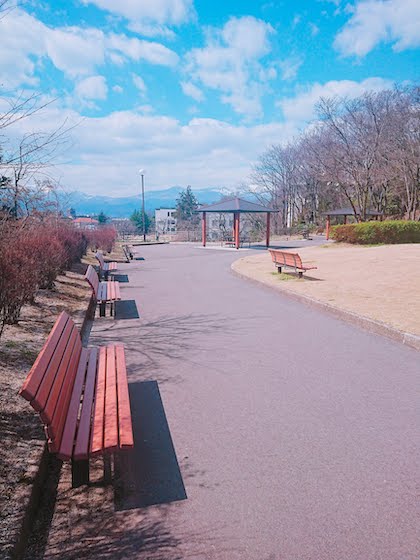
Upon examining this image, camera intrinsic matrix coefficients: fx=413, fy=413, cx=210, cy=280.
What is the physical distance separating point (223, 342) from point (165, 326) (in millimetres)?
1282

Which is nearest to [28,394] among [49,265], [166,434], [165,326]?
[166,434]

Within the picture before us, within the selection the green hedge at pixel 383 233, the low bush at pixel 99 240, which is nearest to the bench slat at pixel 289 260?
the low bush at pixel 99 240

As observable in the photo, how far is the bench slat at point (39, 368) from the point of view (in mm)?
2270

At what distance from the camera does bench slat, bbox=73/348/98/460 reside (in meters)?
2.49

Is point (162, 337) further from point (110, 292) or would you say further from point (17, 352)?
point (110, 292)

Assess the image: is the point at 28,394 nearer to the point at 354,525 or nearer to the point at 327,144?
the point at 354,525

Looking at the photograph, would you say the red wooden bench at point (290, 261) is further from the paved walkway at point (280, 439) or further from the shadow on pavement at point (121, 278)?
the paved walkway at point (280, 439)

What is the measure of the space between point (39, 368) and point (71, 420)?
0.49 meters

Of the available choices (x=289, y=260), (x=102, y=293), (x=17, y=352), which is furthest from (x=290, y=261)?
(x=17, y=352)

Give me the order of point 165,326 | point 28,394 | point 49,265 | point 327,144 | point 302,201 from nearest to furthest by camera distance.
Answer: point 28,394 → point 165,326 → point 49,265 → point 327,144 → point 302,201

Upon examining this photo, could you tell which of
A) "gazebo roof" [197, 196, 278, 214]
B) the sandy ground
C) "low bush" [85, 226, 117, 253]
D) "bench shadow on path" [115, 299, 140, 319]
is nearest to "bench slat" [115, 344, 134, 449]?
"bench shadow on path" [115, 299, 140, 319]

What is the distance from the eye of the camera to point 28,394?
89.0 inches

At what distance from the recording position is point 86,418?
2902 millimetres

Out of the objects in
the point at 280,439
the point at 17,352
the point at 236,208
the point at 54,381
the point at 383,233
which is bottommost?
the point at 280,439
